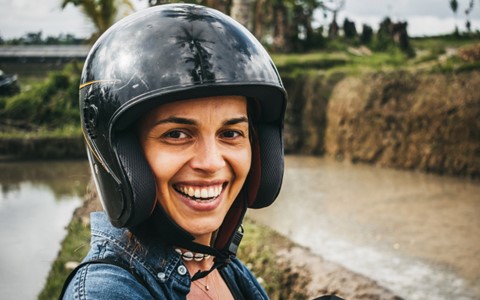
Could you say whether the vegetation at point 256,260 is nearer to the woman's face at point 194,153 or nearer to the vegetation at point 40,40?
the woman's face at point 194,153

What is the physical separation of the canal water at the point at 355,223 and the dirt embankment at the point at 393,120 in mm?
450

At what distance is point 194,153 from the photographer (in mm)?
1363

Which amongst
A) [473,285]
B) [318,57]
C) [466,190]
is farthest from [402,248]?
[318,57]

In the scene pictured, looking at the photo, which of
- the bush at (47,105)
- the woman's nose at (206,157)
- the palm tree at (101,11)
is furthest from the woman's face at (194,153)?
the bush at (47,105)

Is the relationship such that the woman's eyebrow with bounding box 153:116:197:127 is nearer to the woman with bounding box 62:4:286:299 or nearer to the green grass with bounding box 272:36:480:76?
the woman with bounding box 62:4:286:299

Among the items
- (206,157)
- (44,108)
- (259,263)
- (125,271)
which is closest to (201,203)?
(206,157)

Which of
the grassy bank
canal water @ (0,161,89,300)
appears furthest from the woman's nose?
the grassy bank

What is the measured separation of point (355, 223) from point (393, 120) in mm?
4839

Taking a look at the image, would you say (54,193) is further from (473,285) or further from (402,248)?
(473,285)

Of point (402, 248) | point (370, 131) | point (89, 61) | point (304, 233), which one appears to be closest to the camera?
point (89, 61)

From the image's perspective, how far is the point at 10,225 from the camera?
7.93 meters

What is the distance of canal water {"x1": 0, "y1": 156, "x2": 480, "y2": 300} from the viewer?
597 cm

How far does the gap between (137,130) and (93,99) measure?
5.7 inches

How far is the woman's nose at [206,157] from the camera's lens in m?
1.36
